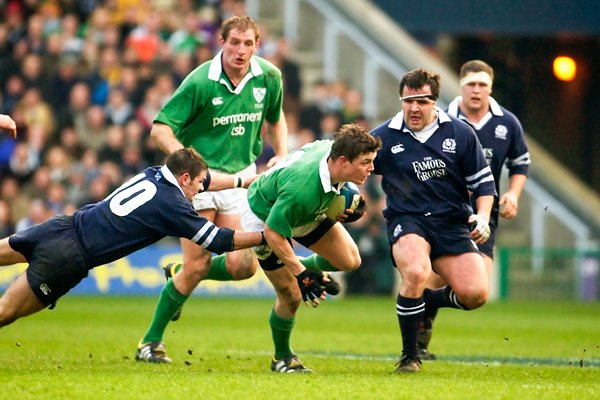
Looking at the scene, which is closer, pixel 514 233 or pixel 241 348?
pixel 241 348

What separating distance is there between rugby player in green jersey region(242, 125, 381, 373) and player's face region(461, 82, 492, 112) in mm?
2332

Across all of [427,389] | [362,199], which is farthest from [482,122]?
[427,389]

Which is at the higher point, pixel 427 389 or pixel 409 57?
pixel 409 57

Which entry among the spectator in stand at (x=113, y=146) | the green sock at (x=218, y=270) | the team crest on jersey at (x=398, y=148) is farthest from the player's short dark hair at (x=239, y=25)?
the spectator in stand at (x=113, y=146)

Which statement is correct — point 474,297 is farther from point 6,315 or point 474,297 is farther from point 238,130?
point 6,315

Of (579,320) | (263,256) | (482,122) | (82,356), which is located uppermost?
(482,122)

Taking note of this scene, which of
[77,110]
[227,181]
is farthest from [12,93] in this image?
[227,181]

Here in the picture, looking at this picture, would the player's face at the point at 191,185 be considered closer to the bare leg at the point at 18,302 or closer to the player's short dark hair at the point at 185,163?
the player's short dark hair at the point at 185,163

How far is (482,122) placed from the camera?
12.1 m

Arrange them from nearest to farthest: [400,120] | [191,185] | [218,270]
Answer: [191,185]
[400,120]
[218,270]

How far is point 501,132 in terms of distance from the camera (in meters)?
12.1

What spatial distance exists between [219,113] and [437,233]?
2114 millimetres

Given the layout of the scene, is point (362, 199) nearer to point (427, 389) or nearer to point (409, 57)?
point (427, 389)

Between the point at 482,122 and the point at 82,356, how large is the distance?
4.21 meters
